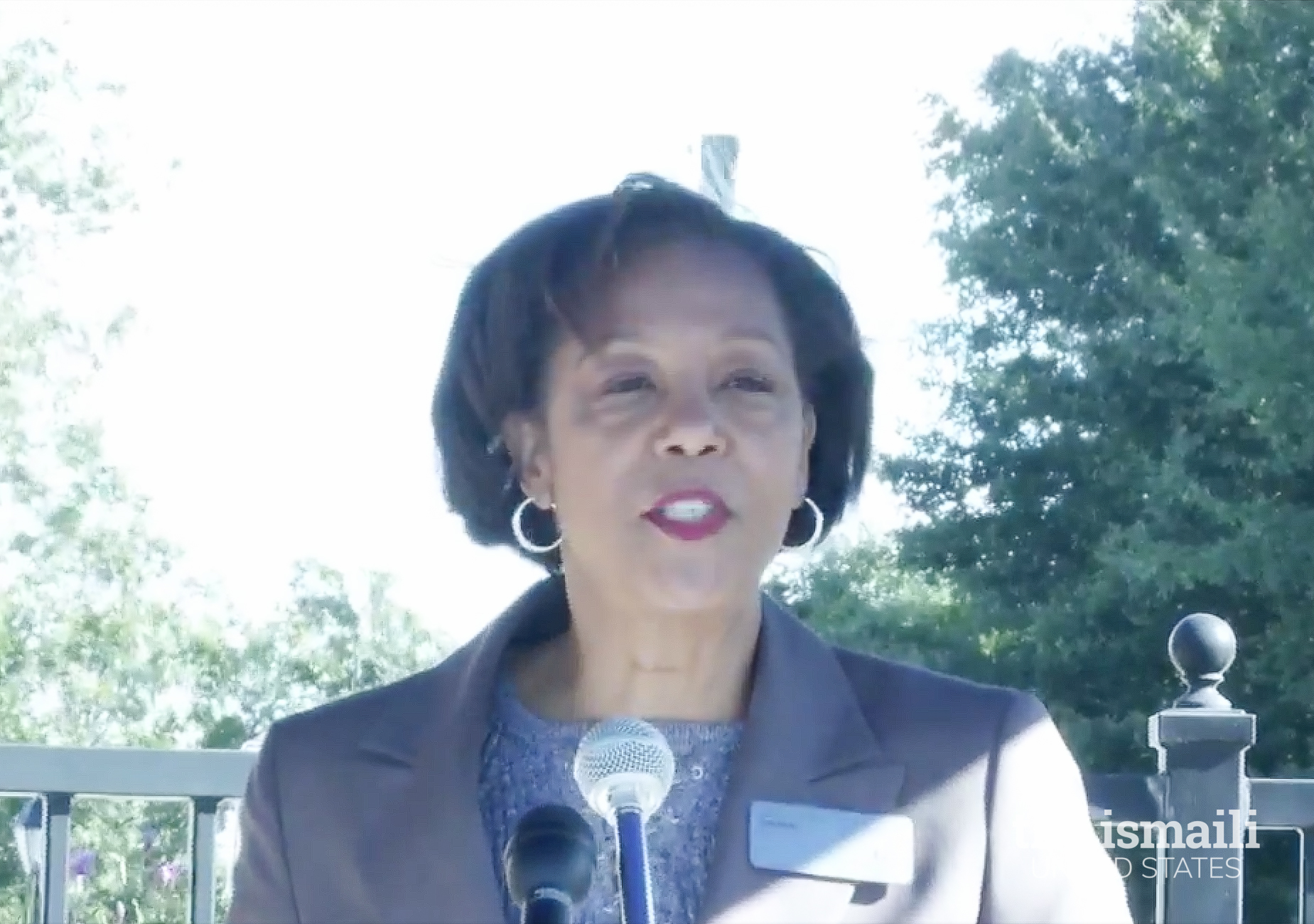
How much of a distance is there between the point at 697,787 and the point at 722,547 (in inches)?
10.3

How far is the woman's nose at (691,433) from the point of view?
4.71ft

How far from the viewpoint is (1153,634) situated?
239 inches

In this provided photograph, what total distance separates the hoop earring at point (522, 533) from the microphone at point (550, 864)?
819 mm

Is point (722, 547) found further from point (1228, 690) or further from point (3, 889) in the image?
point (1228, 690)

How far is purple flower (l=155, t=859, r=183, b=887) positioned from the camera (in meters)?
2.85

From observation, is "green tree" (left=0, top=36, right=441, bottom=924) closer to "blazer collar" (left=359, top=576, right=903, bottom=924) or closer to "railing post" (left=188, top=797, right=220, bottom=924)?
"railing post" (left=188, top=797, right=220, bottom=924)

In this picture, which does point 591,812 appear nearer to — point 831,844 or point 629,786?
point 831,844

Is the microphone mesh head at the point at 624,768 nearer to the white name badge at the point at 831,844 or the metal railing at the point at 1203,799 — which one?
the white name badge at the point at 831,844

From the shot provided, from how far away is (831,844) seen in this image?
1422mm

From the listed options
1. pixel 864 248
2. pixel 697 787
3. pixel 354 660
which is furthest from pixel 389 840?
pixel 864 248

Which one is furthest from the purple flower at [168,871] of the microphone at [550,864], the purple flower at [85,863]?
the microphone at [550,864]

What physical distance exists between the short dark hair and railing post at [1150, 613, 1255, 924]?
42.3 inches

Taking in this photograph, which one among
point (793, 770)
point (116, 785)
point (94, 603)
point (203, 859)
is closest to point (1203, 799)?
point (793, 770)

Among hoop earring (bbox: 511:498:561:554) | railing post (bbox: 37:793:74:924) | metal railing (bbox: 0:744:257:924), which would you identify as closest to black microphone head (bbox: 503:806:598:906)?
hoop earring (bbox: 511:498:561:554)
